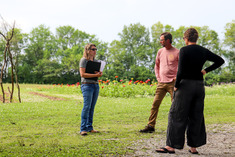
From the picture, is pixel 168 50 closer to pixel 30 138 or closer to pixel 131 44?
pixel 30 138

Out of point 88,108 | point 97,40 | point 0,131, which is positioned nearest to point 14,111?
point 0,131

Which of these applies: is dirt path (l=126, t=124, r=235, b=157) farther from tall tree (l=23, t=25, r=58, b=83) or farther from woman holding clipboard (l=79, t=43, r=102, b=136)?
tall tree (l=23, t=25, r=58, b=83)

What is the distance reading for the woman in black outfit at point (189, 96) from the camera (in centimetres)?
396

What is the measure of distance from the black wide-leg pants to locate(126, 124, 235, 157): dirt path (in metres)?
0.28

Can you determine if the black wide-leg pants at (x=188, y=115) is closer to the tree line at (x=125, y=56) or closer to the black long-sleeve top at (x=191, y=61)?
the black long-sleeve top at (x=191, y=61)

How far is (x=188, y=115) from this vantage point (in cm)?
418

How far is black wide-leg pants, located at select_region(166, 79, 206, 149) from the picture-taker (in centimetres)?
401

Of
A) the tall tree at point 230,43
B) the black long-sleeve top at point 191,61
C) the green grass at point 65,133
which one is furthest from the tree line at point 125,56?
the black long-sleeve top at point 191,61

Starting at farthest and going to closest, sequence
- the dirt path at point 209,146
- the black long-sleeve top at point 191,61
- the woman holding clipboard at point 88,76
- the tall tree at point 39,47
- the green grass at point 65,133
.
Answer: the tall tree at point 39,47
the woman holding clipboard at point 88,76
the green grass at point 65,133
the dirt path at point 209,146
the black long-sleeve top at point 191,61

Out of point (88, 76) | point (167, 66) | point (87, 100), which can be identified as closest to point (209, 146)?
point (167, 66)

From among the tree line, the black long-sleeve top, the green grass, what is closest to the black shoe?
the green grass

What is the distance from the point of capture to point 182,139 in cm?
411

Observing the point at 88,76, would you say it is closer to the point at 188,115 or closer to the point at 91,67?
the point at 91,67

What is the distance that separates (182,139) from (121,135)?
1.81m
